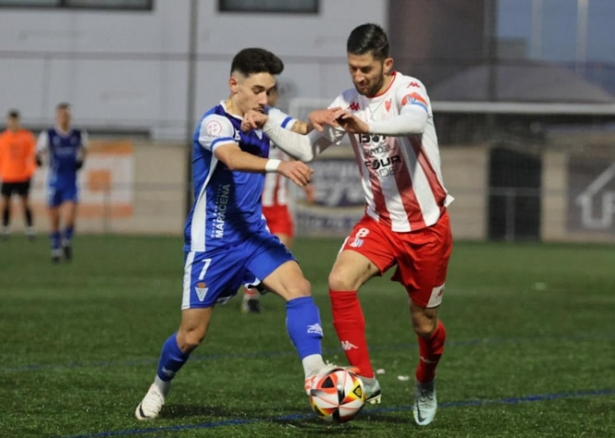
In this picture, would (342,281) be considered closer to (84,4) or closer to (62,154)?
(62,154)

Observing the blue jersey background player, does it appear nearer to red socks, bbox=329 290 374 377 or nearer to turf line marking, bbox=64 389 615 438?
red socks, bbox=329 290 374 377

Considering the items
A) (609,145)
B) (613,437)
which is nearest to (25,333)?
(613,437)

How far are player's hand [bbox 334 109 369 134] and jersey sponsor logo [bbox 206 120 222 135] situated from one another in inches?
27.5

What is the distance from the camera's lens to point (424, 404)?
6469mm

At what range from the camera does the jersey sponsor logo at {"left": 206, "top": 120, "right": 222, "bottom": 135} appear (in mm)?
6238

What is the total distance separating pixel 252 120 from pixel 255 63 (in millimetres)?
350

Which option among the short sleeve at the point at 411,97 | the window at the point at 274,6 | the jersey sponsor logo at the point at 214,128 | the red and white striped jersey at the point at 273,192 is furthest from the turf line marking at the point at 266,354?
the window at the point at 274,6

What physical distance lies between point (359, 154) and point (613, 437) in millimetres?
1844

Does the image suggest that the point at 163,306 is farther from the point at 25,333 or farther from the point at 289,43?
the point at 289,43

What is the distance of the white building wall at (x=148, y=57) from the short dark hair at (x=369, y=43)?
2396 centimetres

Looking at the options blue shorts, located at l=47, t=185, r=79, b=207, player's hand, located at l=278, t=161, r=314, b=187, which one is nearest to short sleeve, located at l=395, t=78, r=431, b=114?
player's hand, located at l=278, t=161, r=314, b=187

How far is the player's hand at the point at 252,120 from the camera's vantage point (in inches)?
239

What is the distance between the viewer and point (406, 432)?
6160mm

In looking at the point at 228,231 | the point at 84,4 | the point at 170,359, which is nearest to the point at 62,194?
the point at 170,359
